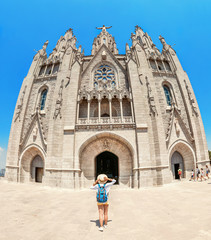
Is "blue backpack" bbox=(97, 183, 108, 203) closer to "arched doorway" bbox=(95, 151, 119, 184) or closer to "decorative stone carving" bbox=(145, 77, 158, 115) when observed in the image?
"arched doorway" bbox=(95, 151, 119, 184)

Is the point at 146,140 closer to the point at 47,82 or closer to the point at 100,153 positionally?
the point at 100,153

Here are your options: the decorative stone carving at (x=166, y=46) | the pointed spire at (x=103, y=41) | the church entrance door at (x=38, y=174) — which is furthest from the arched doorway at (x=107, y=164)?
the pointed spire at (x=103, y=41)

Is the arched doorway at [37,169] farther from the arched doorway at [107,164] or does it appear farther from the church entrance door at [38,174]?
the arched doorway at [107,164]

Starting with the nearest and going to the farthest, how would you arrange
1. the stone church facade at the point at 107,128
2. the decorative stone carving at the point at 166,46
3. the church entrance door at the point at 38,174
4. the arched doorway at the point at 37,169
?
the stone church facade at the point at 107,128 → the arched doorway at the point at 37,169 → the church entrance door at the point at 38,174 → the decorative stone carving at the point at 166,46

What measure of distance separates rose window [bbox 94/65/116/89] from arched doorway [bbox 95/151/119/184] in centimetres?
959

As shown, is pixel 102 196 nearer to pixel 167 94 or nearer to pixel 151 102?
pixel 151 102

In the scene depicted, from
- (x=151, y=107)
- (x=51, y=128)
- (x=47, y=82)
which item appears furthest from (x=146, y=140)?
(x=47, y=82)

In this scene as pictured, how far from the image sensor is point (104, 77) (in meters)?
18.3

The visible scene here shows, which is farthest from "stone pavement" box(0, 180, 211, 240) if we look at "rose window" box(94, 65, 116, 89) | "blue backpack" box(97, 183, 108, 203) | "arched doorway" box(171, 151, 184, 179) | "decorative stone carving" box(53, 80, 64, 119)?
"rose window" box(94, 65, 116, 89)

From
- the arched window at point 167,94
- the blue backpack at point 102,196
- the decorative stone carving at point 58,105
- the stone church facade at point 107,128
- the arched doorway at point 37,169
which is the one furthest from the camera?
the arched window at point 167,94

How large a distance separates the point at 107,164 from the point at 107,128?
4523 mm

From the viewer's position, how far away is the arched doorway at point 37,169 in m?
14.5

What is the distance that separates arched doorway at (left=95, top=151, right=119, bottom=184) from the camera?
45.2ft

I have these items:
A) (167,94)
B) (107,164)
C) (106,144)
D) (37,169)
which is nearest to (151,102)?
(167,94)
